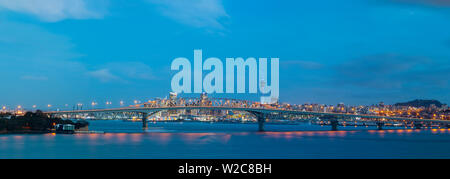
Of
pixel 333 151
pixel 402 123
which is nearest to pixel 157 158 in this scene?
pixel 333 151

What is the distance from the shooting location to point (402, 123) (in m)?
186

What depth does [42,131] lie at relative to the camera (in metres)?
81.9
